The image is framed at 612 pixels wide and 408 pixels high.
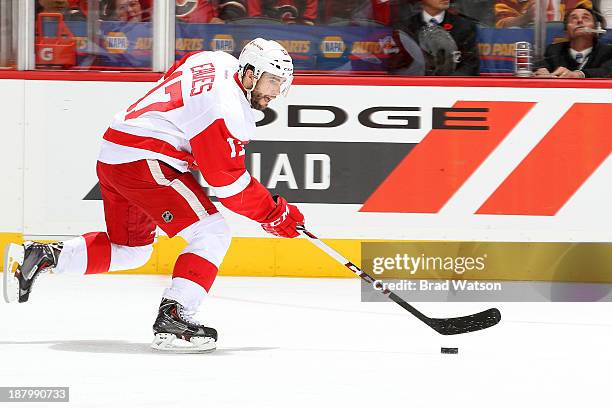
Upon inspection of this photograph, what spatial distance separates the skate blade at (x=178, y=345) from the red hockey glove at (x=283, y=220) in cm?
41

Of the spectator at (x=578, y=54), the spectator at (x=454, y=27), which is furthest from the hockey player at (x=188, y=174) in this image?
the spectator at (x=578, y=54)

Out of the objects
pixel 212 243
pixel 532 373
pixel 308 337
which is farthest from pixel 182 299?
pixel 532 373

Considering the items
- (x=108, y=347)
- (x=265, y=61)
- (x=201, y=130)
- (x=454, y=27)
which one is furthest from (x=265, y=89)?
(x=454, y=27)

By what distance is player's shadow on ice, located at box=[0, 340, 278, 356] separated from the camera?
12.7ft

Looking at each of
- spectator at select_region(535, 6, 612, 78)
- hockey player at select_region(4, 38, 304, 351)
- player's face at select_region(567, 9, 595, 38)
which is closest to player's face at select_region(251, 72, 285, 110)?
hockey player at select_region(4, 38, 304, 351)

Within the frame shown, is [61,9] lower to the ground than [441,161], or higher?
higher

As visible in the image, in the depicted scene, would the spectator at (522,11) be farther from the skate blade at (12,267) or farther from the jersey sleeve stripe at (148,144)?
the skate blade at (12,267)

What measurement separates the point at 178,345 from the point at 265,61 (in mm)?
949

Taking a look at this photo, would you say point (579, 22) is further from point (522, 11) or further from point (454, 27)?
point (454, 27)

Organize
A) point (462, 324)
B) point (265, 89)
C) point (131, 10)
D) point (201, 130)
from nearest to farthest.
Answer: point (201, 130)
point (265, 89)
point (462, 324)
point (131, 10)

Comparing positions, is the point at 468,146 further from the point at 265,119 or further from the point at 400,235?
the point at 265,119

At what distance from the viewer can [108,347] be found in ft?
12.9

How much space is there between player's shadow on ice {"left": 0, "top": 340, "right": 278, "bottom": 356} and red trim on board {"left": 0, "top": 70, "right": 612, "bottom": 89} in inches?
75.0

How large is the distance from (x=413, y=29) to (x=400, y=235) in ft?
3.12
